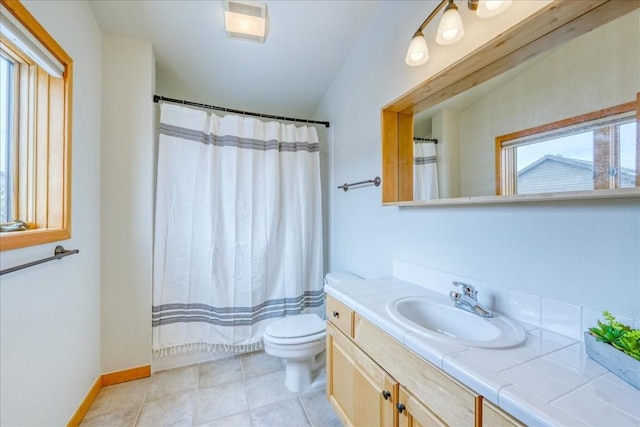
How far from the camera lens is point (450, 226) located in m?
1.20

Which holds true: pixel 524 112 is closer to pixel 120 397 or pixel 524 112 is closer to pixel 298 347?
pixel 298 347

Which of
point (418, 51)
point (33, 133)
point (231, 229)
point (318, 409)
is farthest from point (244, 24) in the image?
point (318, 409)

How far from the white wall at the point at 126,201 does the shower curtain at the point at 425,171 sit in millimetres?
1798

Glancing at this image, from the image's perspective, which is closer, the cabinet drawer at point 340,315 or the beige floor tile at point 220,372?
the cabinet drawer at point 340,315

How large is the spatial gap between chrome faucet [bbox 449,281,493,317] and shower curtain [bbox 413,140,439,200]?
46 centimetres

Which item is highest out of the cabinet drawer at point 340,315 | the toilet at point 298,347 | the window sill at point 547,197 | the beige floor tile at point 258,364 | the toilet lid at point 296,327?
the window sill at point 547,197

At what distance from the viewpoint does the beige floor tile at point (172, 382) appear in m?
1.69

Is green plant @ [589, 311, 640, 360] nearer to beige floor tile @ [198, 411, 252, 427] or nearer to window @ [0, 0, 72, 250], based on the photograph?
beige floor tile @ [198, 411, 252, 427]

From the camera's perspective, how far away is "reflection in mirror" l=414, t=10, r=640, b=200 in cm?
70

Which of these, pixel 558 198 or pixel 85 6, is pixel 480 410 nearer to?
pixel 558 198

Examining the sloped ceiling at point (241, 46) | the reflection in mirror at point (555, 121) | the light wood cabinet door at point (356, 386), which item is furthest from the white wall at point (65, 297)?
the reflection in mirror at point (555, 121)

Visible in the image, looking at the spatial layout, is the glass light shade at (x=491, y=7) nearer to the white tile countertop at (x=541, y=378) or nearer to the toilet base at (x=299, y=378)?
the white tile countertop at (x=541, y=378)

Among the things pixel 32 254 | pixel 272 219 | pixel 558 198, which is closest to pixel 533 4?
pixel 558 198

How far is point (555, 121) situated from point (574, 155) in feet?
0.42
